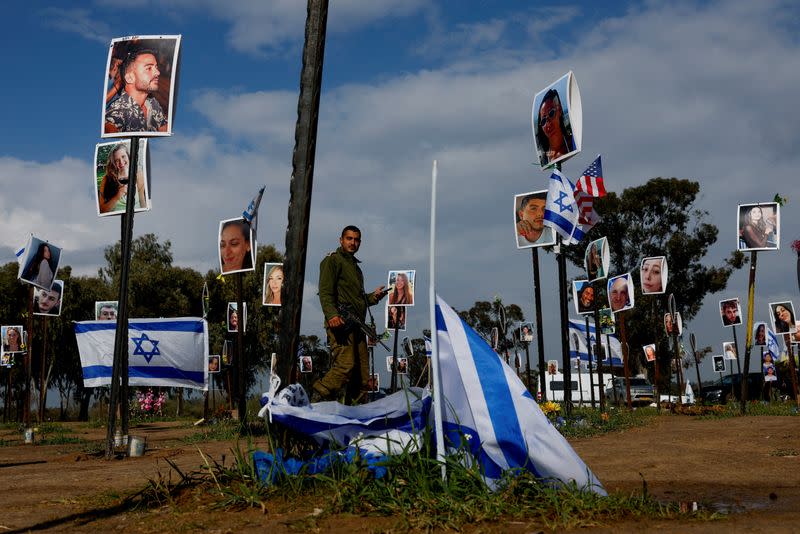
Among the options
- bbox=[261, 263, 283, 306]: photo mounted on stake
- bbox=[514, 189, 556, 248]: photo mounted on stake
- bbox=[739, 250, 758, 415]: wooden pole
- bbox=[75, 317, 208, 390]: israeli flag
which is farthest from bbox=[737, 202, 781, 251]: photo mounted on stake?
bbox=[261, 263, 283, 306]: photo mounted on stake

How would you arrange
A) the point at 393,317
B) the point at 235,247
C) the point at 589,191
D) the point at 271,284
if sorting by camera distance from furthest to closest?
the point at 393,317 < the point at 271,284 < the point at 235,247 < the point at 589,191

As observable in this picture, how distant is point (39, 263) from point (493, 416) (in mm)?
13671

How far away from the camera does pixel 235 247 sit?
1390cm

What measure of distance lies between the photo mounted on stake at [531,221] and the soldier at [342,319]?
6.74m

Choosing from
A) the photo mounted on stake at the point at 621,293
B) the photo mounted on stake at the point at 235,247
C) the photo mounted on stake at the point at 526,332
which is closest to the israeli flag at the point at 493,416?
the photo mounted on stake at the point at 235,247

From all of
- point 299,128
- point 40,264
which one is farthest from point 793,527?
point 40,264

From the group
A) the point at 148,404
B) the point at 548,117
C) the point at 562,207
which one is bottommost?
the point at 148,404

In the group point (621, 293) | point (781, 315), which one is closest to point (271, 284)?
point (621, 293)

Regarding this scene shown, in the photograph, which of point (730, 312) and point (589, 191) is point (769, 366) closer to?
point (730, 312)

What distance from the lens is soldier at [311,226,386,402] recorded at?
6328 millimetres

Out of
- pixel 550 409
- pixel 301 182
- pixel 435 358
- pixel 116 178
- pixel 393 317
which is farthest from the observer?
pixel 393 317

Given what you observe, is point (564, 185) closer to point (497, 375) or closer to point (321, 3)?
point (321, 3)

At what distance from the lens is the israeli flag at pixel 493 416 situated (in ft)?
14.0

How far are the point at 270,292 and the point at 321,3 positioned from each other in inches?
601
